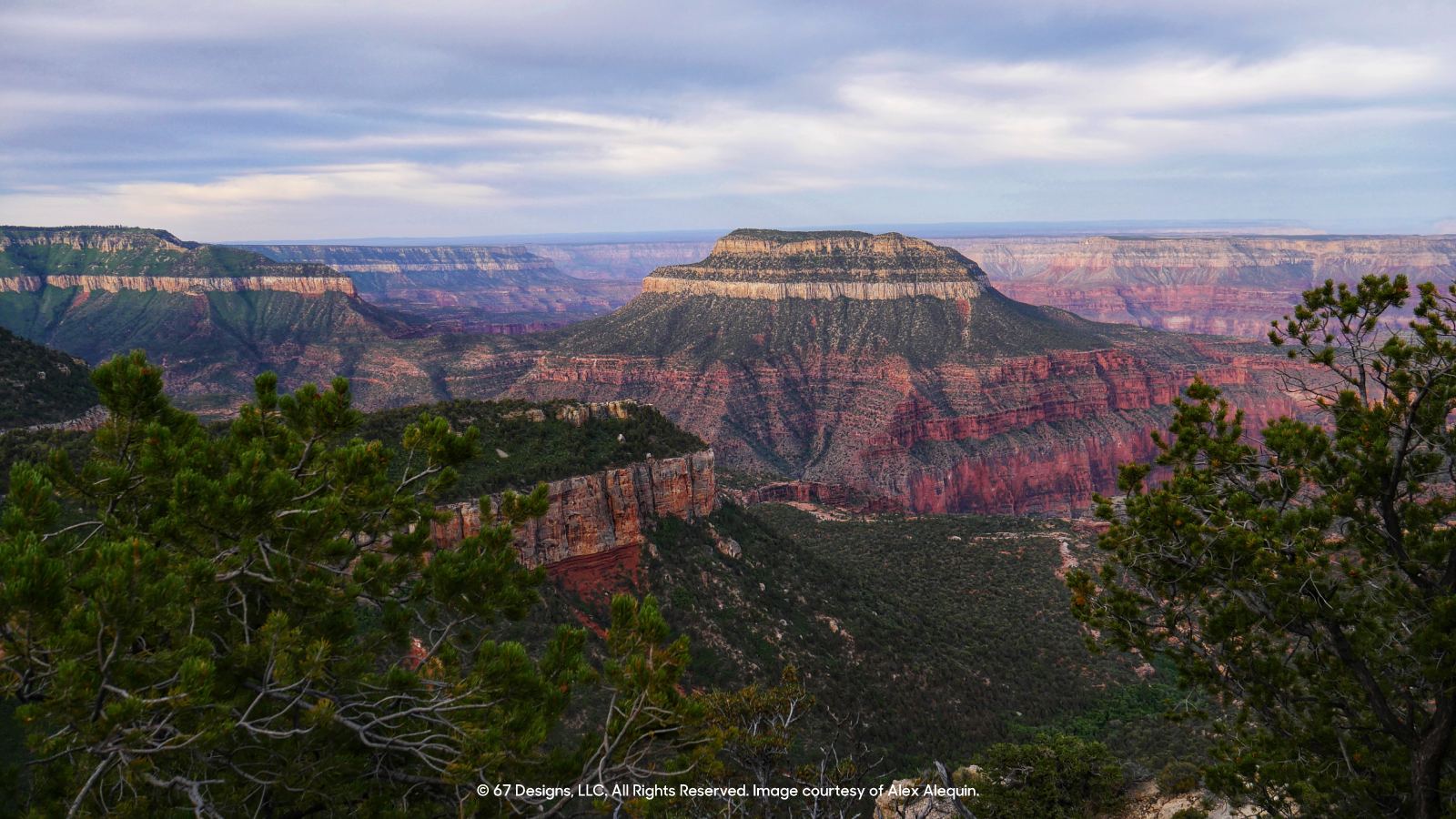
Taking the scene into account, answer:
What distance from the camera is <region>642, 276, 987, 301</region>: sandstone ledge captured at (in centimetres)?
13788

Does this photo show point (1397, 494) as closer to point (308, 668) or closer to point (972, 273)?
point (308, 668)

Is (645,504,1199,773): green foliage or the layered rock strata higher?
the layered rock strata

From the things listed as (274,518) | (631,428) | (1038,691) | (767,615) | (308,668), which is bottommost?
(1038,691)

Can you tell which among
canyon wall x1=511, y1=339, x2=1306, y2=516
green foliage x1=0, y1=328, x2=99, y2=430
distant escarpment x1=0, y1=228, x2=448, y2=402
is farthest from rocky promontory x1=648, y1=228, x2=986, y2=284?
green foliage x1=0, y1=328, x2=99, y2=430

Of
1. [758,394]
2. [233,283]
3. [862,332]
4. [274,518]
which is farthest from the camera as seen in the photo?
[233,283]

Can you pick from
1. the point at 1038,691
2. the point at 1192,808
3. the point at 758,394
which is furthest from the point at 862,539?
the point at 758,394

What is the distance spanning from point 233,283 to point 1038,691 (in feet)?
683

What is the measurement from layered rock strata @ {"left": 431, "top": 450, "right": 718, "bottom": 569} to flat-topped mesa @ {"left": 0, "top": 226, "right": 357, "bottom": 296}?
606 ft

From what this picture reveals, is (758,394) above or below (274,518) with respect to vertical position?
below

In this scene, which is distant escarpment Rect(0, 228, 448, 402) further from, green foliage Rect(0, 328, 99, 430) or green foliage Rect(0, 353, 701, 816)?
green foliage Rect(0, 353, 701, 816)

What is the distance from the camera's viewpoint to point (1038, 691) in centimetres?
3806

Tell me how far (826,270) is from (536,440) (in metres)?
115

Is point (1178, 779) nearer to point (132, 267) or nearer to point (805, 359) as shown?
point (805, 359)

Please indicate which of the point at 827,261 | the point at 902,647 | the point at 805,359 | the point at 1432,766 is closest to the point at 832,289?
the point at 827,261
